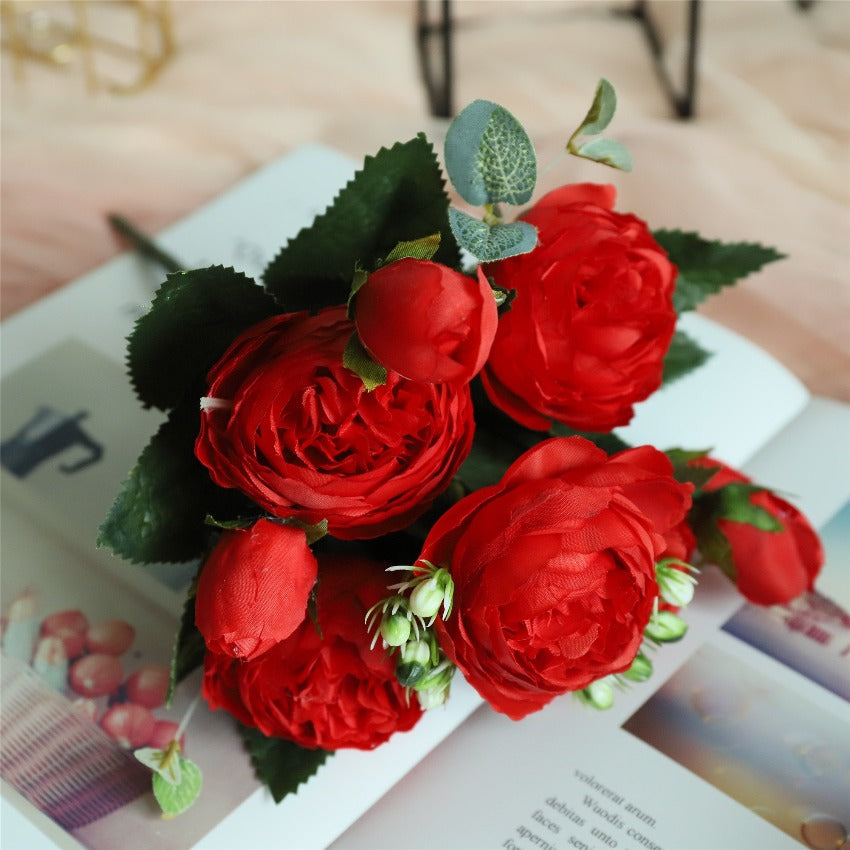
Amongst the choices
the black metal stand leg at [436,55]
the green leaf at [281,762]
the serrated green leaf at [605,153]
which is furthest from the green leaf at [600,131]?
the black metal stand leg at [436,55]

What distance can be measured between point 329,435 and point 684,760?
204 mm

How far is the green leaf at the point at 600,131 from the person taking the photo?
32cm

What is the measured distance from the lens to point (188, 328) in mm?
323

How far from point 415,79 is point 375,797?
0.56 m

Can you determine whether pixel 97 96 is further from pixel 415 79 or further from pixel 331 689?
pixel 331 689

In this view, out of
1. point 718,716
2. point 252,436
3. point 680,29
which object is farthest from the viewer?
point 680,29

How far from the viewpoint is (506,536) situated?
0.28 m

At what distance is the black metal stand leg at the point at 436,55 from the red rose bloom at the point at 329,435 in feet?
1.60

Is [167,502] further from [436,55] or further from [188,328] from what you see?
[436,55]

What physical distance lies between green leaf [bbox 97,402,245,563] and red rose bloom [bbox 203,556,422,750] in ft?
0.13

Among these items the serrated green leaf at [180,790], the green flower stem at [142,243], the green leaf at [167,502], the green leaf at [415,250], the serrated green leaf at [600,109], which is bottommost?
the serrated green leaf at [180,790]

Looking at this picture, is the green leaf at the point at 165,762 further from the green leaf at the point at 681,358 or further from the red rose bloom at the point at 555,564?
the green leaf at the point at 681,358

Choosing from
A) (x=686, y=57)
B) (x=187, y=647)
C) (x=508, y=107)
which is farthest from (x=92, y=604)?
(x=686, y=57)

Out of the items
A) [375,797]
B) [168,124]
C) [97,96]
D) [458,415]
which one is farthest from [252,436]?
[97,96]
